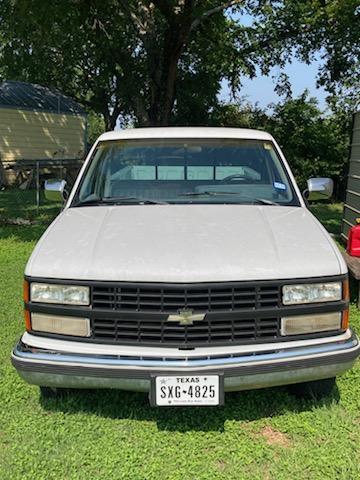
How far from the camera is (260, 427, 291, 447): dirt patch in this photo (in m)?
3.06

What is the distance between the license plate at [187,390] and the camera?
280 cm

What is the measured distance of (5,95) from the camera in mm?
19734

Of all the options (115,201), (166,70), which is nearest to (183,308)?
(115,201)

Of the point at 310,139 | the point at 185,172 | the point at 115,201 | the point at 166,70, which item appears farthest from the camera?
the point at 310,139

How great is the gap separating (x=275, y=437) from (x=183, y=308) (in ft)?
3.47

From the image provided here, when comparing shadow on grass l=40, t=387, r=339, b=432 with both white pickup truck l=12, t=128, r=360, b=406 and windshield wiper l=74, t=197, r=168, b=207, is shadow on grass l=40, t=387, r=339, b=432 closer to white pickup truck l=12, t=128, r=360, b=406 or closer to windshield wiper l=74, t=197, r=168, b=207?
white pickup truck l=12, t=128, r=360, b=406

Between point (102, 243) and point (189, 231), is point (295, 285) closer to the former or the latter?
point (189, 231)

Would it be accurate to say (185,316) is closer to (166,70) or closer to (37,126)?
(166,70)

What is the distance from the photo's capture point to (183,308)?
9.30 feet

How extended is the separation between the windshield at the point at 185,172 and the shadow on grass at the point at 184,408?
4.78 ft

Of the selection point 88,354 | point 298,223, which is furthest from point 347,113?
point 88,354

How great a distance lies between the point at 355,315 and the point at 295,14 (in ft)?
44.6

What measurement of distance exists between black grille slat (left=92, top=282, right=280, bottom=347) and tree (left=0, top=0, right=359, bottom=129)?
8708 mm

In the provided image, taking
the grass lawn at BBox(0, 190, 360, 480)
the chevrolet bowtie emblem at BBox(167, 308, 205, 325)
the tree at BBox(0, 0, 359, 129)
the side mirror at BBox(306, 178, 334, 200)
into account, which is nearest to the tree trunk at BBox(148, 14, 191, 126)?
the tree at BBox(0, 0, 359, 129)
